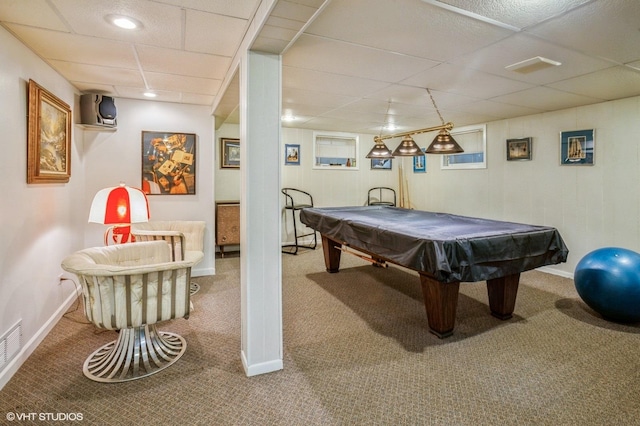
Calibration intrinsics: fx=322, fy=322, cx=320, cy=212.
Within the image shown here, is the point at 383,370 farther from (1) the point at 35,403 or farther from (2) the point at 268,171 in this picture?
(1) the point at 35,403

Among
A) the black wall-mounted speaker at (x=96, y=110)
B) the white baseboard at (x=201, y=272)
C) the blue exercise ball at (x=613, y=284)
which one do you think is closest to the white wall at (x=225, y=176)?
the white baseboard at (x=201, y=272)

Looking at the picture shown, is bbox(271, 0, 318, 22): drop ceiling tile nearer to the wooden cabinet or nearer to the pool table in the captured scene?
the pool table

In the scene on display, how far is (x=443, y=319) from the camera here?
8.95 ft

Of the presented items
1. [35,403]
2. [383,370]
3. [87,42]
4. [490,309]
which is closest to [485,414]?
[383,370]

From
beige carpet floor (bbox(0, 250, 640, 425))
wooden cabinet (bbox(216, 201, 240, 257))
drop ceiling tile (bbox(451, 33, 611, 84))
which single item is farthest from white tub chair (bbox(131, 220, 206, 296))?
drop ceiling tile (bbox(451, 33, 611, 84))

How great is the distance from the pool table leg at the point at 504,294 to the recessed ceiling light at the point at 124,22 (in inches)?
141

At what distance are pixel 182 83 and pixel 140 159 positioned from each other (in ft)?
4.31

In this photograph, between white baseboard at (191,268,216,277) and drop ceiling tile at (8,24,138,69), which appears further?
white baseboard at (191,268,216,277)

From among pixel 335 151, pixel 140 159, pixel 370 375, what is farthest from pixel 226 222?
pixel 370 375

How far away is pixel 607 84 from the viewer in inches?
132

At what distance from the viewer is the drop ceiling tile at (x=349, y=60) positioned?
249 centimetres

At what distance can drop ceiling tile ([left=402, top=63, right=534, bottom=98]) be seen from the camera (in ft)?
9.86

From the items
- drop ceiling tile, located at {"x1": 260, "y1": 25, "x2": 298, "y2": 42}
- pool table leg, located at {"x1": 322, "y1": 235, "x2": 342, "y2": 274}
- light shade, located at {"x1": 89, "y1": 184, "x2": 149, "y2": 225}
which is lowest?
pool table leg, located at {"x1": 322, "y1": 235, "x2": 342, "y2": 274}

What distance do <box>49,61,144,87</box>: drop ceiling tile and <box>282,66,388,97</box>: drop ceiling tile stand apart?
4.76ft
